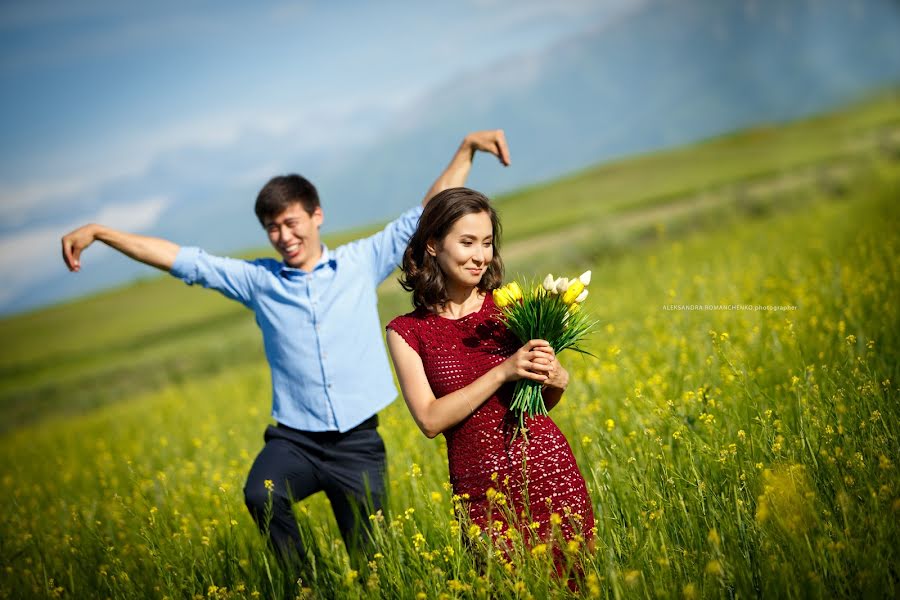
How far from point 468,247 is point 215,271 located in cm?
177

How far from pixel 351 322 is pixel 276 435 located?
67 centimetres

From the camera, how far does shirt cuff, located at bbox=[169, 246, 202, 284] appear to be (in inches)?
149

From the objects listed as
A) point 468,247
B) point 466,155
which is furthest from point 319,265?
point 468,247

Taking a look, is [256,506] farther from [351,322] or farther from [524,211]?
[524,211]

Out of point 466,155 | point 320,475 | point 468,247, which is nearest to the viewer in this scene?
point 468,247

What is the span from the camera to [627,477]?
10.2ft

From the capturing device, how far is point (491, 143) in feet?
11.6

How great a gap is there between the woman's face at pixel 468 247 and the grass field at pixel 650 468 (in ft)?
1.77

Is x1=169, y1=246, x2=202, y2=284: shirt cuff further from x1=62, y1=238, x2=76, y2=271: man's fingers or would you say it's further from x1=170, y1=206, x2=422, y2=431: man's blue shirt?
x1=62, y1=238, x2=76, y2=271: man's fingers

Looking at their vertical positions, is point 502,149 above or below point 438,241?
above

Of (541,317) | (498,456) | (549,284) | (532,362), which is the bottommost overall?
(498,456)

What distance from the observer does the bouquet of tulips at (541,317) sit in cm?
246

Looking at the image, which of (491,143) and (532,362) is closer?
(532,362)

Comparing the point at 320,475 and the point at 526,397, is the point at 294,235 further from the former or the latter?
the point at 526,397
